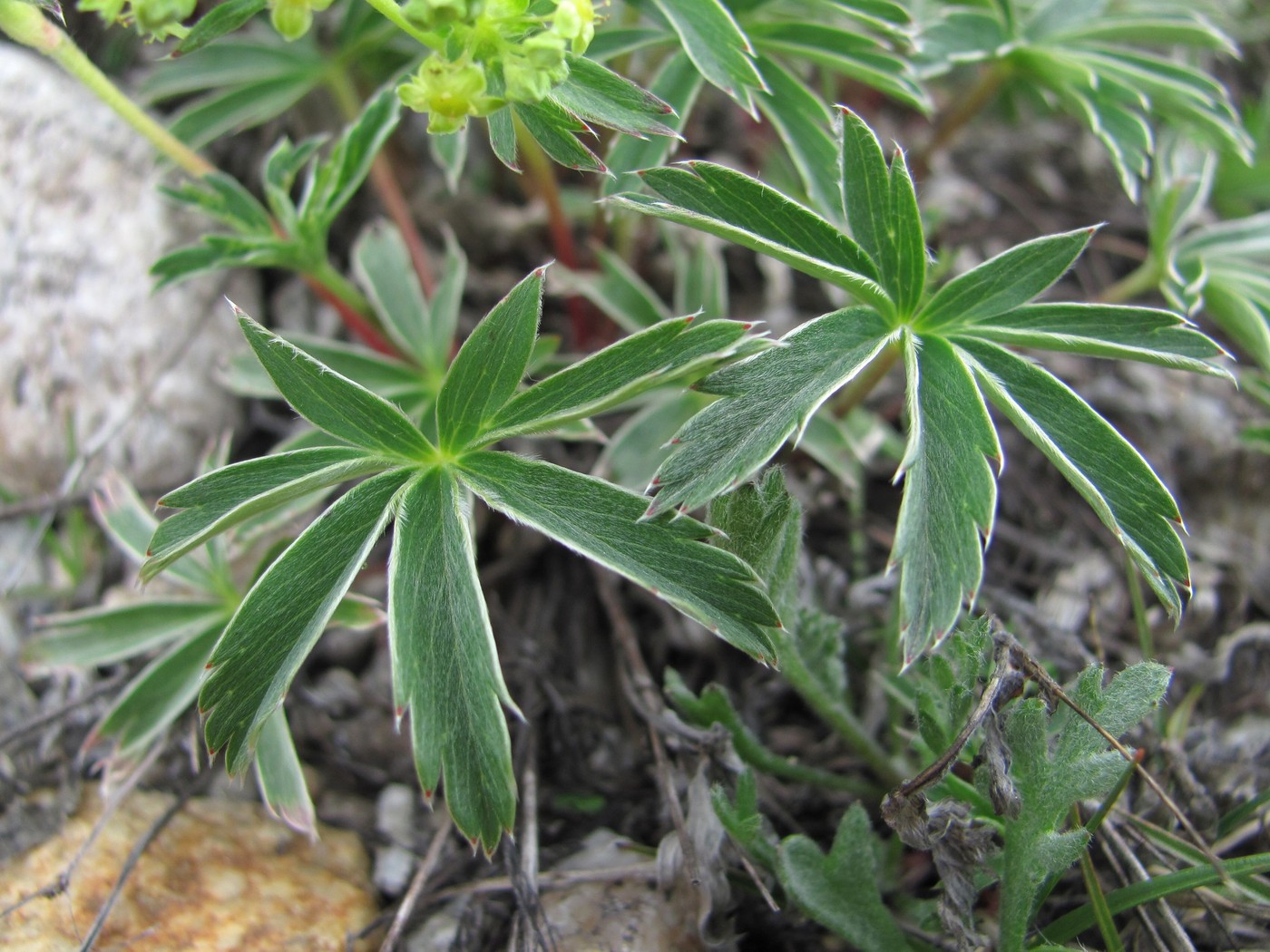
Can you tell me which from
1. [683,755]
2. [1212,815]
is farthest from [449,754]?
[1212,815]

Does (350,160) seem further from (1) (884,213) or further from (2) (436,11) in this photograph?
(1) (884,213)

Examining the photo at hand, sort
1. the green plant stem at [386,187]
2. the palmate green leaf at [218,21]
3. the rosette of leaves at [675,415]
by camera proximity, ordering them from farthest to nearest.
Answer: the green plant stem at [386,187] → the rosette of leaves at [675,415] → the palmate green leaf at [218,21]

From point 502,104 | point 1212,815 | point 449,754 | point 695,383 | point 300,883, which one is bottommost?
point 300,883

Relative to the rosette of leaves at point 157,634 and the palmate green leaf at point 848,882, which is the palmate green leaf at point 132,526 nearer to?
the rosette of leaves at point 157,634

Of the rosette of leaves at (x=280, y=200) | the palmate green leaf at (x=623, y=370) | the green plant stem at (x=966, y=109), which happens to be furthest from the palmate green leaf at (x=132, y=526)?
the green plant stem at (x=966, y=109)

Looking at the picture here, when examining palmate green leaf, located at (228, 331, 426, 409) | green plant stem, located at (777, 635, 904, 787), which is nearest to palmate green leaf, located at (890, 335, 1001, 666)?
green plant stem, located at (777, 635, 904, 787)

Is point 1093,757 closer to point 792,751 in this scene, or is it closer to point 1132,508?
point 1132,508

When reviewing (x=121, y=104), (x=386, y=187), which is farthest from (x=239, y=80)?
(x=121, y=104)
